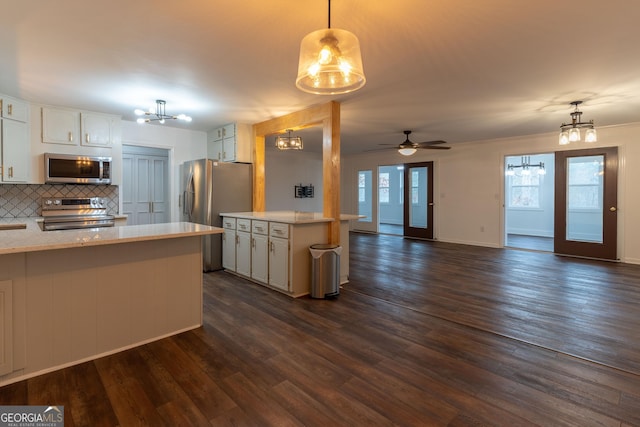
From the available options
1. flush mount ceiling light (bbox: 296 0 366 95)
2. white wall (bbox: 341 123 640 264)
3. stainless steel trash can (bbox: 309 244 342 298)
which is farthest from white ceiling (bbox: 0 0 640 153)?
stainless steel trash can (bbox: 309 244 342 298)

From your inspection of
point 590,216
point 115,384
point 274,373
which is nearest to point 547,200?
point 590,216

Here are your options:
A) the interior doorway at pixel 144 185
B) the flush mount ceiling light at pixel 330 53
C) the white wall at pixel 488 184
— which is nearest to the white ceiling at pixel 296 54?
Answer: the flush mount ceiling light at pixel 330 53

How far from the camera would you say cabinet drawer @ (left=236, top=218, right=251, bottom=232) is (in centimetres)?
436

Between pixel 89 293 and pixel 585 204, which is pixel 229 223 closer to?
pixel 89 293

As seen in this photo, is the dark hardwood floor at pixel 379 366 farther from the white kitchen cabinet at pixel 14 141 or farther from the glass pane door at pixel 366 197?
the glass pane door at pixel 366 197

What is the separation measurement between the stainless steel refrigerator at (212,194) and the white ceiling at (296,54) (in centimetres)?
88

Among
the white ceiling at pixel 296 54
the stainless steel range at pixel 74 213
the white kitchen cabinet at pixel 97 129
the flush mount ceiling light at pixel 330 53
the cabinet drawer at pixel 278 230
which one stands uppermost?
the white ceiling at pixel 296 54

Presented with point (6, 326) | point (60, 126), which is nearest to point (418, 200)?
point (60, 126)

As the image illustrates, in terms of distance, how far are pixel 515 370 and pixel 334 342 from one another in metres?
1.31

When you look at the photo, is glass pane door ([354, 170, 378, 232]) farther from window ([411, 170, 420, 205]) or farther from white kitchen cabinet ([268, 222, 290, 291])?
white kitchen cabinet ([268, 222, 290, 291])

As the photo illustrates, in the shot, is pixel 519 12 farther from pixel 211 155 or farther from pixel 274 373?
pixel 211 155

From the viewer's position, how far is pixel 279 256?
12.8 feet

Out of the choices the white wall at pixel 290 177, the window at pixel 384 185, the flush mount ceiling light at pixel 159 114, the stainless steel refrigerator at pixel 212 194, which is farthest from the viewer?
the window at pixel 384 185

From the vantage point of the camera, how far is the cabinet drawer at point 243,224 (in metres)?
4.36
